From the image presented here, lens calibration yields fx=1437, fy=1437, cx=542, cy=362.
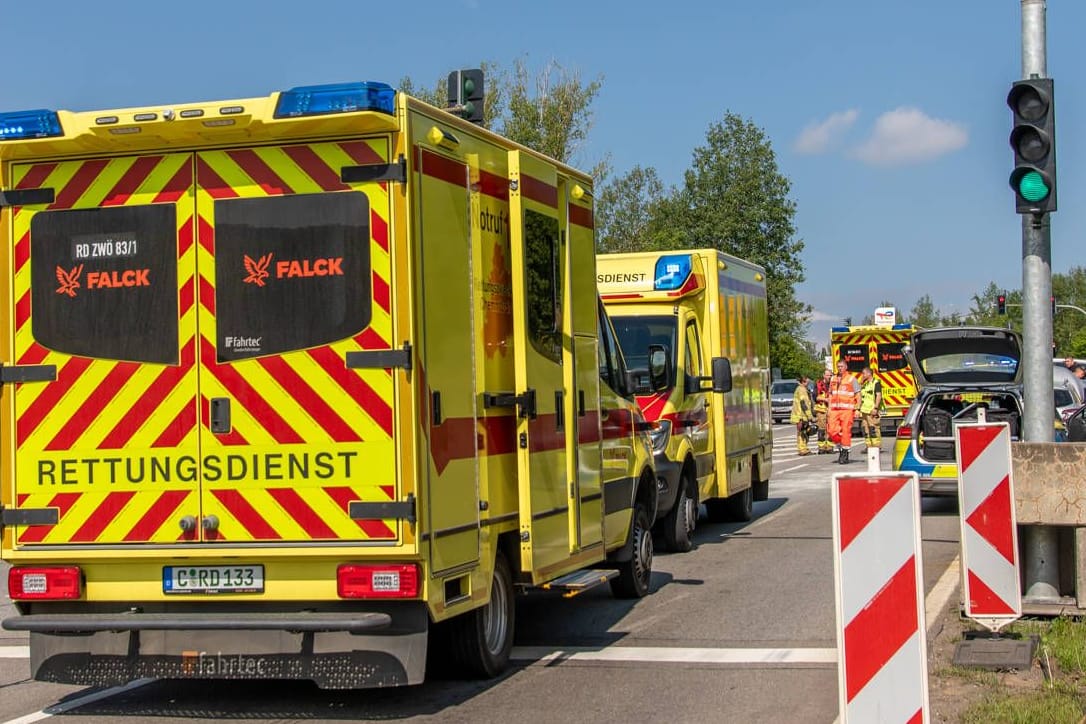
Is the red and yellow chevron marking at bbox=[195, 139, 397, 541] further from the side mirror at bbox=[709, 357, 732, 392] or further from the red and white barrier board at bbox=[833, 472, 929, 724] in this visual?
the side mirror at bbox=[709, 357, 732, 392]

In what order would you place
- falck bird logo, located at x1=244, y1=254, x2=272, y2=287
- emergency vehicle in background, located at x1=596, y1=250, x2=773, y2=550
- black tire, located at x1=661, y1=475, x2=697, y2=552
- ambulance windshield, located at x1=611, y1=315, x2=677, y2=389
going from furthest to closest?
ambulance windshield, located at x1=611, y1=315, x2=677, y2=389 → black tire, located at x1=661, y1=475, x2=697, y2=552 → emergency vehicle in background, located at x1=596, y1=250, x2=773, y2=550 → falck bird logo, located at x1=244, y1=254, x2=272, y2=287

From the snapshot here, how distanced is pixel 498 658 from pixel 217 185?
125 inches

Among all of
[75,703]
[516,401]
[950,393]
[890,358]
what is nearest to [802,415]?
[890,358]

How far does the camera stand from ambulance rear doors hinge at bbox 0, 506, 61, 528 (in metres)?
7.55

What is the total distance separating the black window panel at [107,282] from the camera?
749cm

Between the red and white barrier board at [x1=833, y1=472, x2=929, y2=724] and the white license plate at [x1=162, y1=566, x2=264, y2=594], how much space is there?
317 cm

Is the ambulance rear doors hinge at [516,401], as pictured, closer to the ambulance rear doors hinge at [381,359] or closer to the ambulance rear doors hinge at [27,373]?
the ambulance rear doors hinge at [381,359]

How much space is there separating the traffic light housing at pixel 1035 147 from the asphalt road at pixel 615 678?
10.3ft

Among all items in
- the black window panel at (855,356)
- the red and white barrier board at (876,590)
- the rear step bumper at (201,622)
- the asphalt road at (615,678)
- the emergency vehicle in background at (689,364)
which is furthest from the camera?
the black window panel at (855,356)

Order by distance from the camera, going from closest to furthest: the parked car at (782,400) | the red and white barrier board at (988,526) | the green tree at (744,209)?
the red and white barrier board at (988,526), the parked car at (782,400), the green tree at (744,209)

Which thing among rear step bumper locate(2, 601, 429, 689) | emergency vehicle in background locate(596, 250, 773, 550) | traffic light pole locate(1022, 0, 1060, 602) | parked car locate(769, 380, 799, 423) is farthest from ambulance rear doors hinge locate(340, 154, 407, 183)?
parked car locate(769, 380, 799, 423)

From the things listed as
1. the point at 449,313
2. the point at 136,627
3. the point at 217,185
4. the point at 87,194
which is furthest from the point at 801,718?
the point at 87,194

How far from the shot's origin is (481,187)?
8.25m

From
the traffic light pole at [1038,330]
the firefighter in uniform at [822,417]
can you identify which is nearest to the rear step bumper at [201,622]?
the traffic light pole at [1038,330]
